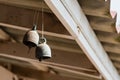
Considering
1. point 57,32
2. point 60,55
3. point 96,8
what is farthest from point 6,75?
point 96,8

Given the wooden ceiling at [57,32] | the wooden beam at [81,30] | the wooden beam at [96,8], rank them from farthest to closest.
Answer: the wooden ceiling at [57,32], the wooden beam at [96,8], the wooden beam at [81,30]

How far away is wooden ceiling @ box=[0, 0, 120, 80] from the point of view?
95.1 inches

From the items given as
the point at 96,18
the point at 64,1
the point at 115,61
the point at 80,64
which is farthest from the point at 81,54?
the point at 64,1

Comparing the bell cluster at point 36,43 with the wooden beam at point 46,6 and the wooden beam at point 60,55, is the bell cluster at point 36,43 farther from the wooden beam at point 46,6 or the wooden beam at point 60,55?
the wooden beam at point 60,55

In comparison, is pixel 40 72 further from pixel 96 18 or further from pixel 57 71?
pixel 96 18

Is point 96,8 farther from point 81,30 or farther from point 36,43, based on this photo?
point 36,43

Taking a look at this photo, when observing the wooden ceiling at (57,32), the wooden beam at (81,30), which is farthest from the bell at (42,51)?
the wooden ceiling at (57,32)

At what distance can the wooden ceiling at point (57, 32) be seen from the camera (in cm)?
242

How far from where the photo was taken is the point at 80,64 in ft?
10.7

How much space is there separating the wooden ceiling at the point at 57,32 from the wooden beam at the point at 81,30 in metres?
0.07

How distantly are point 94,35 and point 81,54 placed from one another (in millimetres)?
605

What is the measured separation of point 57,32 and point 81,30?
0.79 feet

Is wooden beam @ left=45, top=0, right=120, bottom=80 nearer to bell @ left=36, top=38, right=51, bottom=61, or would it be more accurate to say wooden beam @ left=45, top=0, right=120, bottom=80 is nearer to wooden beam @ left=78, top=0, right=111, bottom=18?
wooden beam @ left=78, top=0, right=111, bottom=18

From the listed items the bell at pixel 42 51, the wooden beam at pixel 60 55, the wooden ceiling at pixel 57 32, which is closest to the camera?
the bell at pixel 42 51
